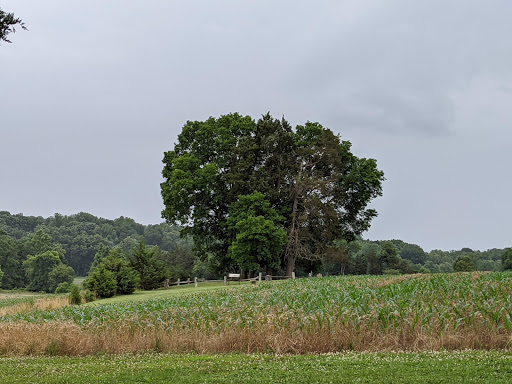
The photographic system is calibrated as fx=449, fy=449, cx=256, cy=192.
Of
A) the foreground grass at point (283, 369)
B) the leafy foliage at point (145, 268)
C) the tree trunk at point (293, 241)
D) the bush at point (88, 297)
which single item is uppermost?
the tree trunk at point (293, 241)

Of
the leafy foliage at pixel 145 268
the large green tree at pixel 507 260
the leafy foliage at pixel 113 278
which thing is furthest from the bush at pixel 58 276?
the large green tree at pixel 507 260

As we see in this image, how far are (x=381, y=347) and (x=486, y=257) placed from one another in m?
104

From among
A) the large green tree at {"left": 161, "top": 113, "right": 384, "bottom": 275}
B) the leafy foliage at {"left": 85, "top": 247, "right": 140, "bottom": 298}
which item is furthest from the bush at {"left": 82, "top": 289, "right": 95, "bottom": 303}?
the large green tree at {"left": 161, "top": 113, "right": 384, "bottom": 275}

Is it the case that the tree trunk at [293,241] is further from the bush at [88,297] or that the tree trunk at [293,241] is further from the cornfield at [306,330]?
the cornfield at [306,330]

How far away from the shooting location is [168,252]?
267 ft

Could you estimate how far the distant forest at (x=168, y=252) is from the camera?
5911cm

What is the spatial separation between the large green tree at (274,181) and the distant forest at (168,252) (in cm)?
286

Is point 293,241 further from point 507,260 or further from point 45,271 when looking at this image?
point 45,271

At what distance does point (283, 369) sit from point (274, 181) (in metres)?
35.6

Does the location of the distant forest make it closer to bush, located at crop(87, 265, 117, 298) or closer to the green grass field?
bush, located at crop(87, 265, 117, 298)

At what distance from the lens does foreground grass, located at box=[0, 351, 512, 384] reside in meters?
6.71

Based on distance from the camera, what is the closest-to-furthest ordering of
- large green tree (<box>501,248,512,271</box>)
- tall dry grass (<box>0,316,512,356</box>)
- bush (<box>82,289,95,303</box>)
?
tall dry grass (<box>0,316,512,356</box>), bush (<box>82,289,95,303</box>), large green tree (<box>501,248,512,271</box>)

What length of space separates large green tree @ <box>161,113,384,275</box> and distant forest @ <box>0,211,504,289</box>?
2863 millimetres

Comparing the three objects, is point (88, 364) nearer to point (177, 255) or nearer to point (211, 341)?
point (211, 341)
